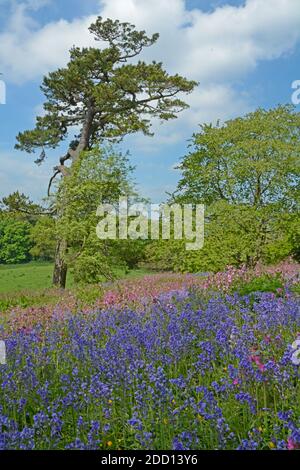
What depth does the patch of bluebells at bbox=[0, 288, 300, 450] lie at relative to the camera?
3.07m

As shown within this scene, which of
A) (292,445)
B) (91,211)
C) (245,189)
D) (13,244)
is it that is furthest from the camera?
(13,244)

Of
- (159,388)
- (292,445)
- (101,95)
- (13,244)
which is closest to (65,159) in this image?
(101,95)

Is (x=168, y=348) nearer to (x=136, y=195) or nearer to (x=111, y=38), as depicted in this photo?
(x=136, y=195)

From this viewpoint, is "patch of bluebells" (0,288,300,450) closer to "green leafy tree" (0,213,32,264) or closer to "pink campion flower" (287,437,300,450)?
"pink campion flower" (287,437,300,450)

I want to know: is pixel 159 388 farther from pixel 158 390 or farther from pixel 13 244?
pixel 13 244

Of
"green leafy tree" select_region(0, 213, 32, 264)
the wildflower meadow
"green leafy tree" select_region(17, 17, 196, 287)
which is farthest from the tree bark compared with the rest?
"green leafy tree" select_region(0, 213, 32, 264)

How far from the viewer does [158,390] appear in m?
3.45

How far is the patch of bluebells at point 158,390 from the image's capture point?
121 inches

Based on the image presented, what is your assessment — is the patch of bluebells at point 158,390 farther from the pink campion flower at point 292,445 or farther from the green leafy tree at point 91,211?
the green leafy tree at point 91,211

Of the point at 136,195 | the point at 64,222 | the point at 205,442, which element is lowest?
the point at 205,442

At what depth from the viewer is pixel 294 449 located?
2.69 m

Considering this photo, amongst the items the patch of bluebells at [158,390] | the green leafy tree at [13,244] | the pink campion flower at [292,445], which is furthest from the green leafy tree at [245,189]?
the green leafy tree at [13,244]
